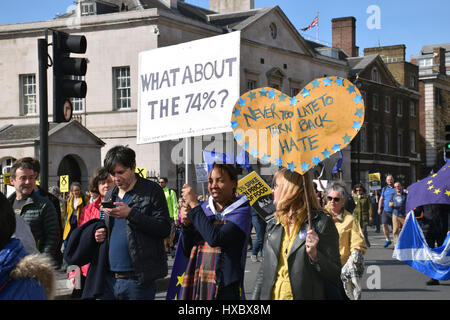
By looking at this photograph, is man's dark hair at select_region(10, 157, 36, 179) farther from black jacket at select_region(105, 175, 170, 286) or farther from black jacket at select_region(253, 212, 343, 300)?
black jacket at select_region(253, 212, 343, 300)

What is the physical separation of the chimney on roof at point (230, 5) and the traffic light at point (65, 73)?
40089mm

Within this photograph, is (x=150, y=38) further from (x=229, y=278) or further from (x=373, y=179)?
(x=229, y=278)

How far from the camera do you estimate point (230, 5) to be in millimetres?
47906

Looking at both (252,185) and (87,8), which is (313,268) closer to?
(252,185)

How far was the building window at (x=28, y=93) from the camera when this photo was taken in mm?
35938

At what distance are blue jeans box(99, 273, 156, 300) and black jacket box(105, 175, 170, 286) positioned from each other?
0.17 feet

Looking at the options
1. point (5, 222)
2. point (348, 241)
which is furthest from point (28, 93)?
point (5, 222)

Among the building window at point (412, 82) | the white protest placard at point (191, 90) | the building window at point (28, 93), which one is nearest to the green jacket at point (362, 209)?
the white protest placard at point (191, 90)

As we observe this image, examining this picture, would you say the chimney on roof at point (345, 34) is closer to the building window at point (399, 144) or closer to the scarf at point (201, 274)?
the building window at point (399, 144)

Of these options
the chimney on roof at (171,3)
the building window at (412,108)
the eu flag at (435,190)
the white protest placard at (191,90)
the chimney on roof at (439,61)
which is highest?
the chimney on roof at (439,61)

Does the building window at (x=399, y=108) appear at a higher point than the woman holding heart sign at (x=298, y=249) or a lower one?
higher

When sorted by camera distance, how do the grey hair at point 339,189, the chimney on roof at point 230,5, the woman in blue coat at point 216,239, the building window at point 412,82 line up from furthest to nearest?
the building window at point 412,82 < the chimney on roof at point 230,5 < the grey hair at point 339,189 < the woman in blue coat at point 216,239
